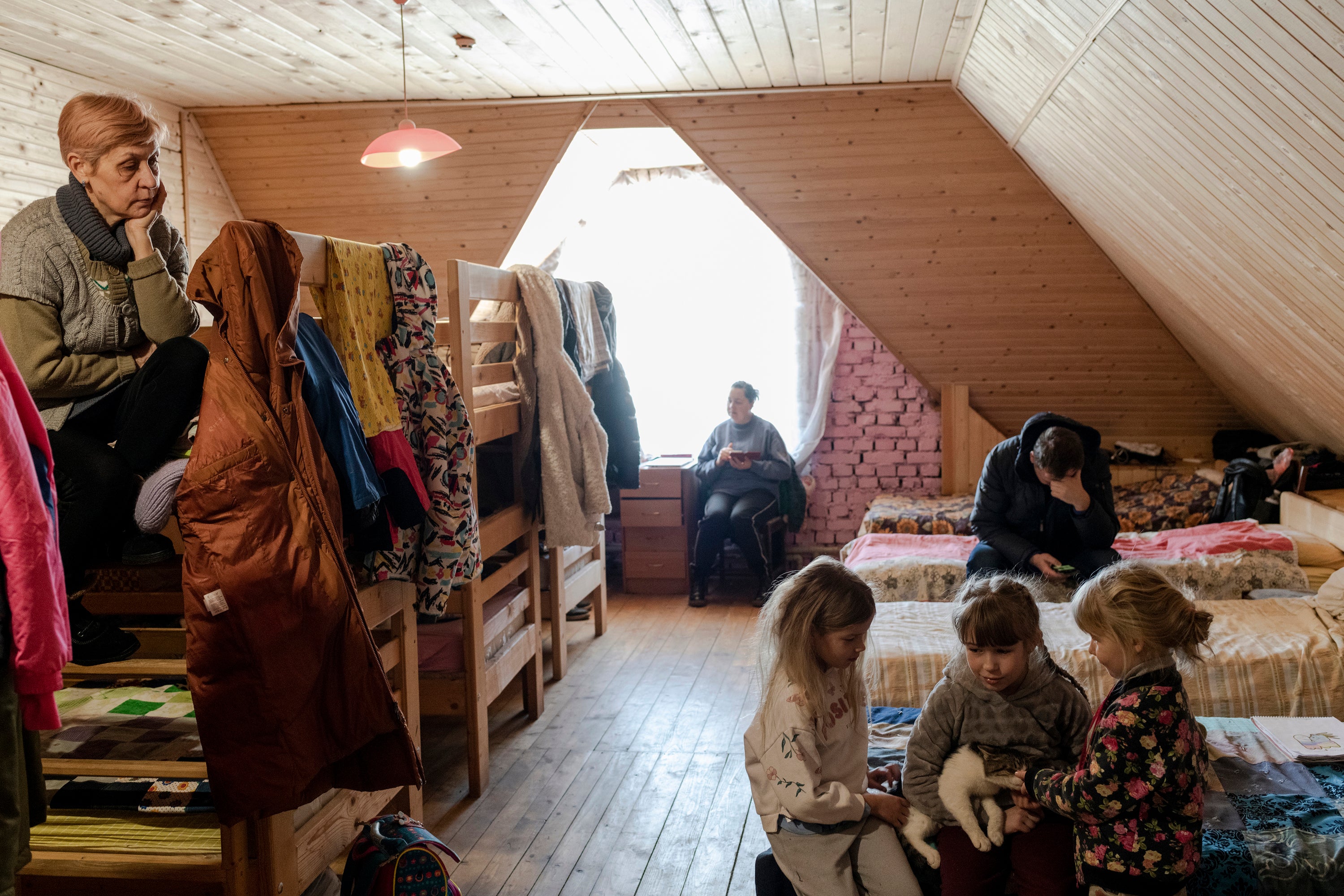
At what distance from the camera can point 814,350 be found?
232 inches

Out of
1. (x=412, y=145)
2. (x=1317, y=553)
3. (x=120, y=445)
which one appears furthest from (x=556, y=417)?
(x=1317, y=553)

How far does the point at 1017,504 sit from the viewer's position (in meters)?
3.66

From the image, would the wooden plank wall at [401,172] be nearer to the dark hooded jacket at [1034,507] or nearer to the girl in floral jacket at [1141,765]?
the dark hooded jacket at [1034,507]

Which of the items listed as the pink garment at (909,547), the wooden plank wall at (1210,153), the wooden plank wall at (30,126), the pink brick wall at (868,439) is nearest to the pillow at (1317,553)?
the wooden plank wall at (1210,153)

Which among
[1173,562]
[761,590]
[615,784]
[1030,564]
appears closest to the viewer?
[615,784]

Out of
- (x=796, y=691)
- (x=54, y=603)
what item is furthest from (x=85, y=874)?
(x=796, y=691)

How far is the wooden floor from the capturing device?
102 inches

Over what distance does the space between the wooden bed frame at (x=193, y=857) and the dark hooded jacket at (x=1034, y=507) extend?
232 cm

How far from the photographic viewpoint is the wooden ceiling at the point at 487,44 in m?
3.60

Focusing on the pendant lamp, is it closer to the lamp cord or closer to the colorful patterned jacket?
the lamp cord

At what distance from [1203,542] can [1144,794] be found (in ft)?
8.93

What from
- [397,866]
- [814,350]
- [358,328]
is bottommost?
[397,866]

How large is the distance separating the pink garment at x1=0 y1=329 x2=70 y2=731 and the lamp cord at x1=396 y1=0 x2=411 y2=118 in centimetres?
247

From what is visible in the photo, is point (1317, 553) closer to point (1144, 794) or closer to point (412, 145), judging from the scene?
point (1144, 794)
